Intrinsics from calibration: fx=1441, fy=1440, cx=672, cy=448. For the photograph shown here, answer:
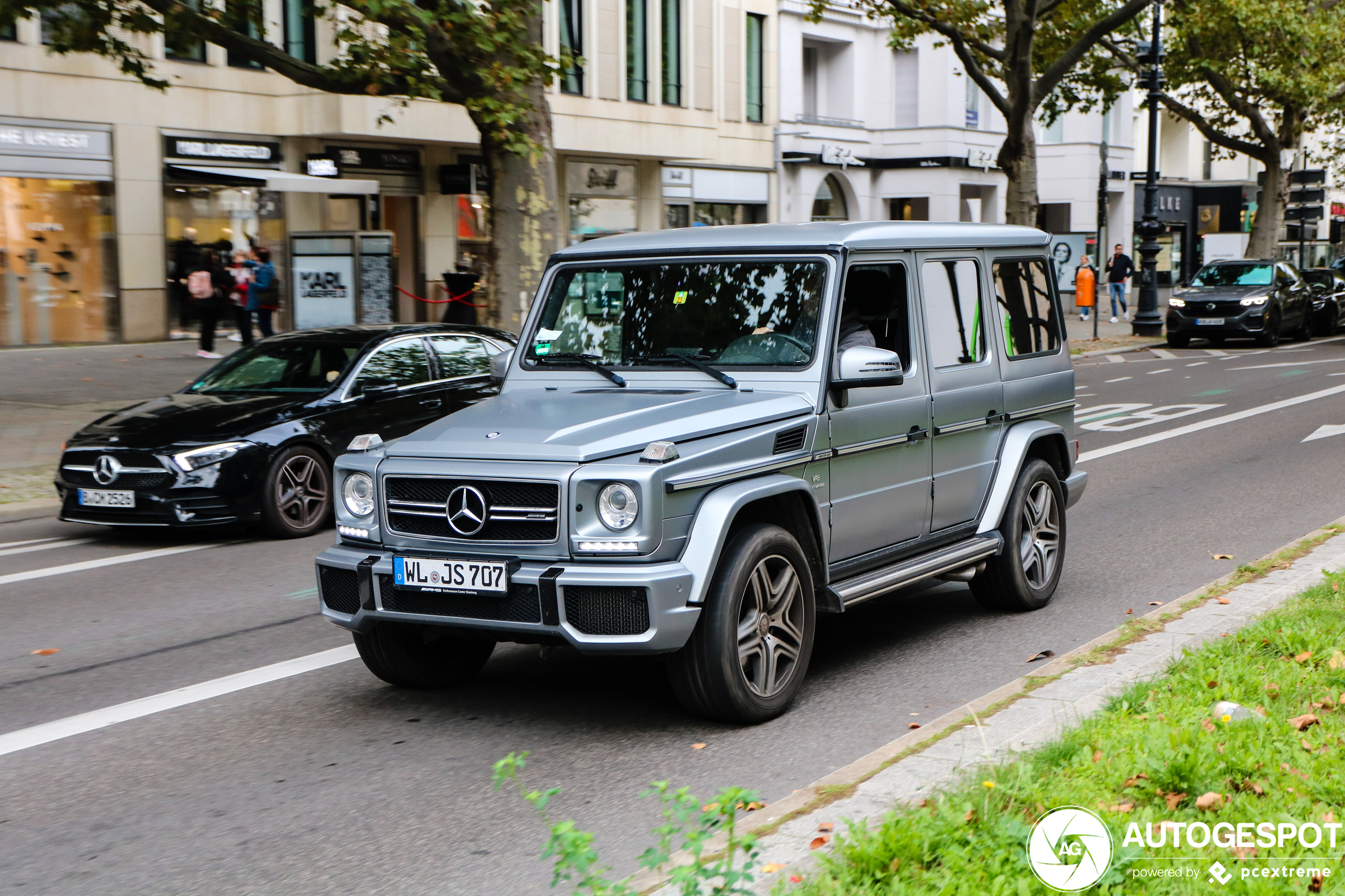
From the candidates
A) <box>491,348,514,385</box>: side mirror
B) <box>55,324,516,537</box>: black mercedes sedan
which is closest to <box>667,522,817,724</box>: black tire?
<box>491,348,514,385</box>: side mirror

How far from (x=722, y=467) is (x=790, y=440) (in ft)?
1.57

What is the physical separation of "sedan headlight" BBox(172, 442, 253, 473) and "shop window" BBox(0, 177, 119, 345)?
16.0 meters

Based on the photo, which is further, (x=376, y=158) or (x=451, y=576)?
(x=376, y=158)

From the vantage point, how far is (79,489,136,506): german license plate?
9.82m

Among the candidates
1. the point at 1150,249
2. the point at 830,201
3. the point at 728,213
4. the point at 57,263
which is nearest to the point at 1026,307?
the point at 57,263

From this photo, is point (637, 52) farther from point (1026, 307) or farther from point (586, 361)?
point (586, 361)

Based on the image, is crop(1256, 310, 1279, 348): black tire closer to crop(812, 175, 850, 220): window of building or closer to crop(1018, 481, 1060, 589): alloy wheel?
crop(812, 175, 850, 220): window of building

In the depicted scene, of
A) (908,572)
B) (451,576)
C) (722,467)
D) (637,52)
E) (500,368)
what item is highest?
(637,52)

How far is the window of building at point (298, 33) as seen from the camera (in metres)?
27.3

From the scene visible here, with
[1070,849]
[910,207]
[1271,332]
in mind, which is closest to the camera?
[1070,849]

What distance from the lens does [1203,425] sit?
15930mm

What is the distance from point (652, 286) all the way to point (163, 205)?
21.8 m

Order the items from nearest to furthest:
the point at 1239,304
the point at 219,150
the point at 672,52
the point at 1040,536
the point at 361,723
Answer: the point at 361,723 → the point at 1040,536 → the point at 219,150 → the point at 1239,304 → the point at 672,52

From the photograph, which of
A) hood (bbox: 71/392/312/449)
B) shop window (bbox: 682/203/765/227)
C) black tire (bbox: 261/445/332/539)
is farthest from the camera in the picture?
shop window (bbox: 682/203/765/227)
